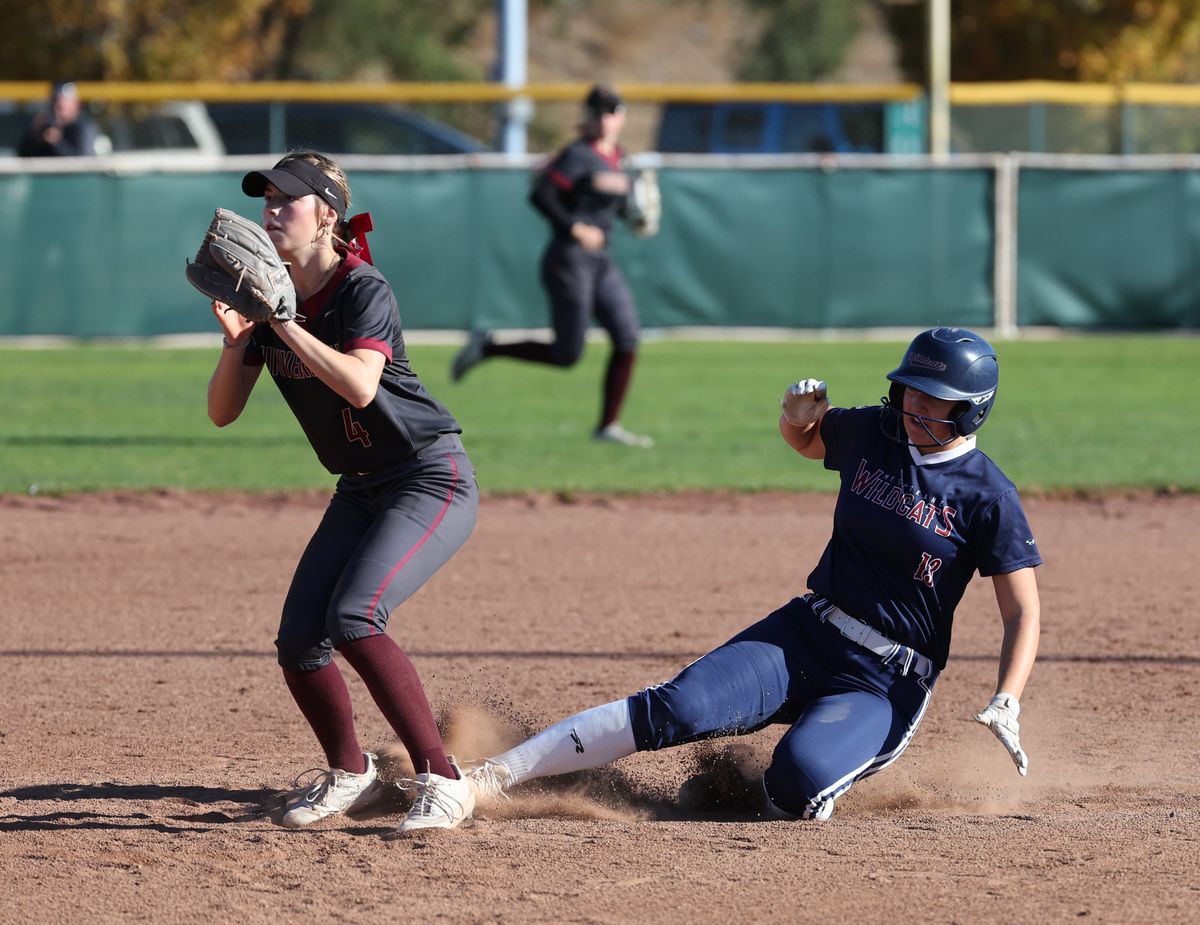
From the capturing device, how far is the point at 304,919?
11.5 feet

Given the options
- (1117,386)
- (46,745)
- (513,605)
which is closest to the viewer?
(46,745)

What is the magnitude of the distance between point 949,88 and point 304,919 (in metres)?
15.9

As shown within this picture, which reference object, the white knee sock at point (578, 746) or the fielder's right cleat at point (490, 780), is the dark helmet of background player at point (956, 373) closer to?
the white knee sock at point (578, 746)

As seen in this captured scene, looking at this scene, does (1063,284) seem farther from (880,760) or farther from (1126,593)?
(880,760)

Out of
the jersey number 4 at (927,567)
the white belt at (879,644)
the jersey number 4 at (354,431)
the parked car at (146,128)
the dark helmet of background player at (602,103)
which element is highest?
the dark helmet of background player at (602,103)

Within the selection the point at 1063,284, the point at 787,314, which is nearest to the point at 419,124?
the point at 787,314

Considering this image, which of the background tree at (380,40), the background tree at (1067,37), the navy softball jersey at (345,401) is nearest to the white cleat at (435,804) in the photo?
the navy softball jersey at (345,401)

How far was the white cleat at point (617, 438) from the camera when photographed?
34.1 feet

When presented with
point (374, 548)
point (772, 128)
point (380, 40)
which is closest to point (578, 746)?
point (374, 548)

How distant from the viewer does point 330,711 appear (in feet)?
13.7

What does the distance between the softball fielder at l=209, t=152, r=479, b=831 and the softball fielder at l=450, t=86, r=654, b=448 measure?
5.82m

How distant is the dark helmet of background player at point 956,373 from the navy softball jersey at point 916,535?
0.14 m

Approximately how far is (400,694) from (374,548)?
0.35 m

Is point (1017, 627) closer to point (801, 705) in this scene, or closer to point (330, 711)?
point (801, 705)
